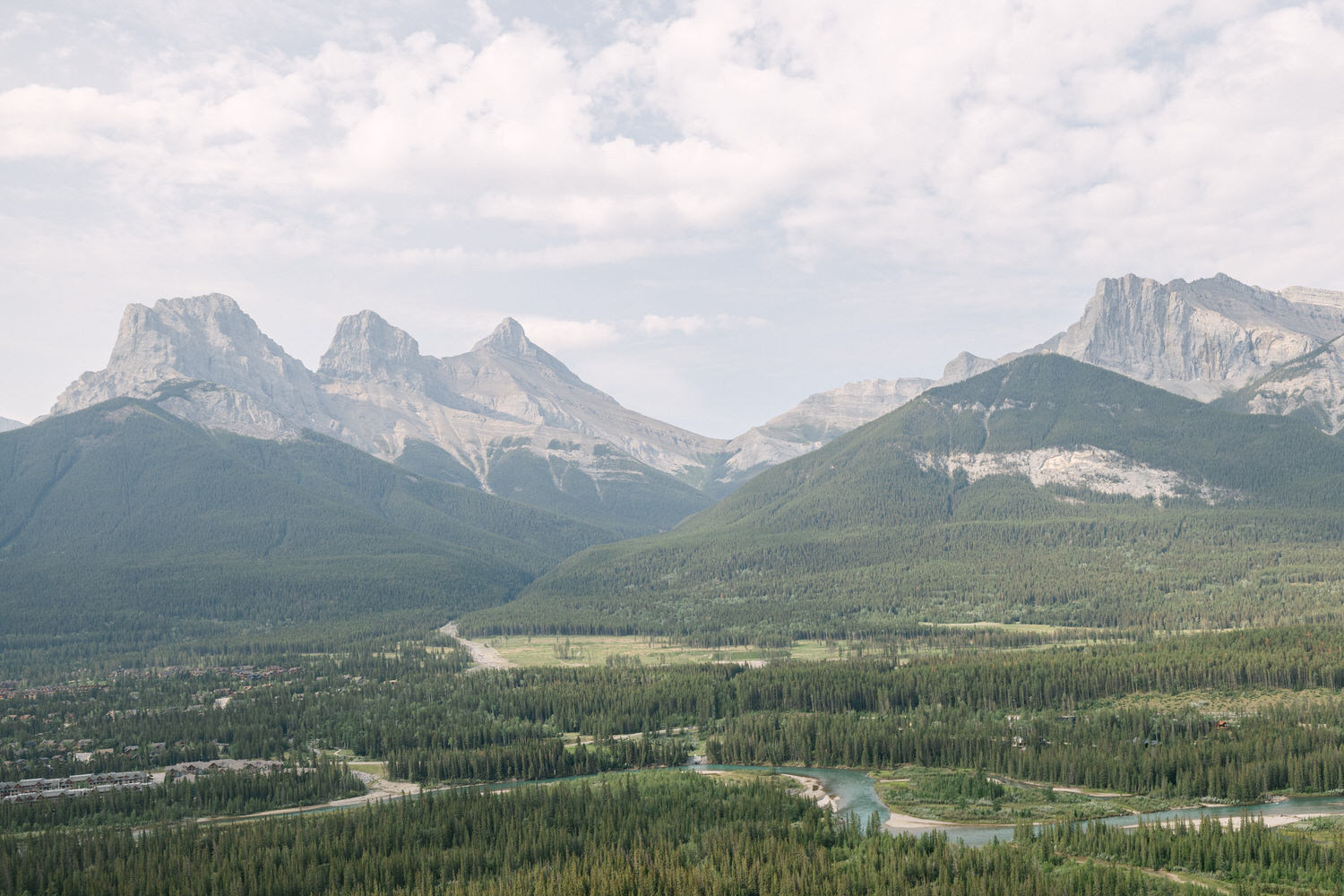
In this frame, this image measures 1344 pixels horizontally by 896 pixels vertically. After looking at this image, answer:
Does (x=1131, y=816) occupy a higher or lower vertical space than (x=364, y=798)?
higher

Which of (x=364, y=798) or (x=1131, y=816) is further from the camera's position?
(x=364, y=798)

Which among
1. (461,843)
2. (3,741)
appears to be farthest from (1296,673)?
(3,741)

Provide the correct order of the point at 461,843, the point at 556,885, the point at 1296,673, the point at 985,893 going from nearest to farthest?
the point at 985,893, the point at 556,885, the point at 461,843, the point at 1296,673

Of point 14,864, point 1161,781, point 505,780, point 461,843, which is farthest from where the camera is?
point 505,780

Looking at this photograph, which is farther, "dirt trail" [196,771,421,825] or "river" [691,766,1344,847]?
"dirt trail" [196,771,421,825]

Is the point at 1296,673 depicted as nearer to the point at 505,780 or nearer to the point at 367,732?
the point at 505,780

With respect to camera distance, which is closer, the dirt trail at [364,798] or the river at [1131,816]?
the river at [1131,816]

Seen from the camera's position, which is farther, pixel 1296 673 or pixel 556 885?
pixel 1296 673

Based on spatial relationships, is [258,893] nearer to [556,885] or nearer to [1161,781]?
[556,885]

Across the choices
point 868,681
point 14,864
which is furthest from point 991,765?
point 14,864
